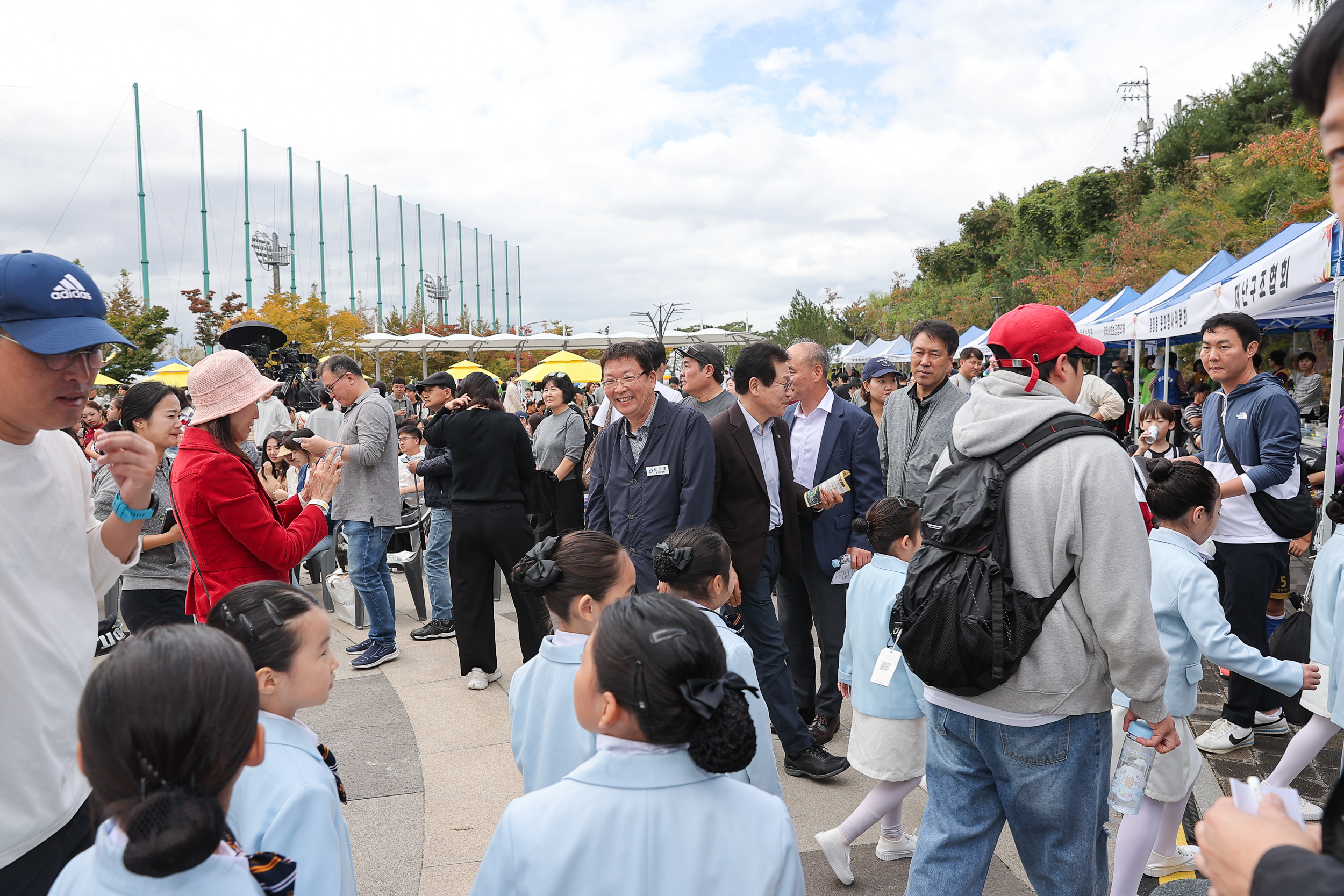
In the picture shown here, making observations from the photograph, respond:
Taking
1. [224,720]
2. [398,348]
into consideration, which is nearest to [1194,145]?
[398,348]

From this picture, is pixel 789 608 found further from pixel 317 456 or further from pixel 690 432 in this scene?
pixel 317 456

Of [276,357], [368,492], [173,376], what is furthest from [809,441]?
[173,376]

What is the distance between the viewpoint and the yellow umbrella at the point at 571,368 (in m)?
20.2

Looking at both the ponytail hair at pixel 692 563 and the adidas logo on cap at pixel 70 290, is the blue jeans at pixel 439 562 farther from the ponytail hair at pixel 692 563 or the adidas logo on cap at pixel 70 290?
the adidas logo on cap at pixel 70 290

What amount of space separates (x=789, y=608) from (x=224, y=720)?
3.80m

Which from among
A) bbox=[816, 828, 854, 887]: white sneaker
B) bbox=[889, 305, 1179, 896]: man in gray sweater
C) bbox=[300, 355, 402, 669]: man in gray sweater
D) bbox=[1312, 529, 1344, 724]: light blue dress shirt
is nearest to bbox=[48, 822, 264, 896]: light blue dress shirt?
bbox=[889, 305, 1179, 896]: man in gray sweater

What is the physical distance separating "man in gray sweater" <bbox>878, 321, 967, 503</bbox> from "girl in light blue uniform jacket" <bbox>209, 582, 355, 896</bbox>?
10.9 ft

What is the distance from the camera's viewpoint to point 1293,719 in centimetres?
458

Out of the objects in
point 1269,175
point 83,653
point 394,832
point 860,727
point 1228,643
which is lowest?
point 394,832

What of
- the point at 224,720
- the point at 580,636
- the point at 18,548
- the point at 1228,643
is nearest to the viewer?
the point at 224,720

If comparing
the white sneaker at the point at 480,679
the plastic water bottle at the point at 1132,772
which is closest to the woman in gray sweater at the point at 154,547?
the white sneaker at the point at 480,679

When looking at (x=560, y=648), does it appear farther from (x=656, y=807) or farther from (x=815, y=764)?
(x=815, y=764)

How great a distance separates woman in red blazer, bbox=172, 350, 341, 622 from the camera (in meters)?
3.14

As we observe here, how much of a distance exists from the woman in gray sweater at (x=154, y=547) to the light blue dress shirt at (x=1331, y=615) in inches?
190
